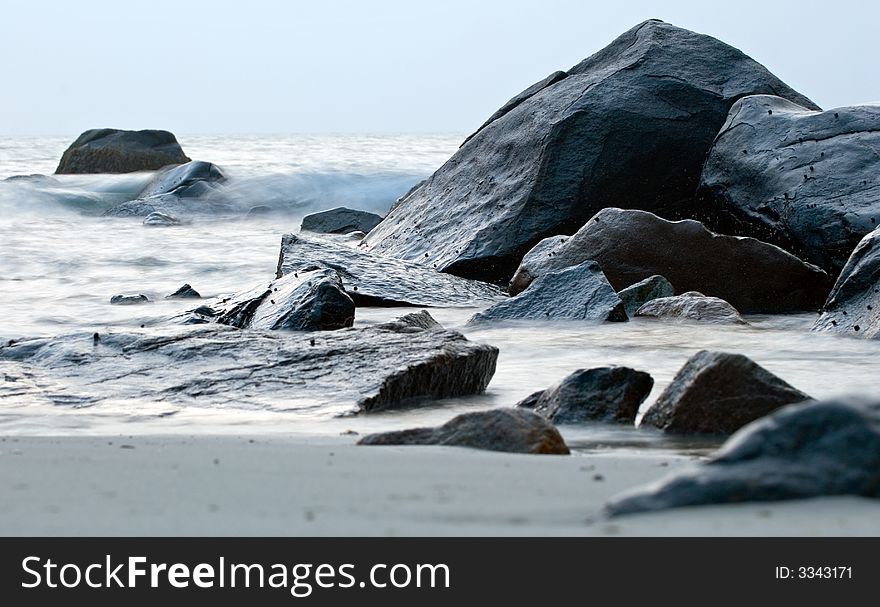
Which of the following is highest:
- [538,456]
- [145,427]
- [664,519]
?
[664,519]

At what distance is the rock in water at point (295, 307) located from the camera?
5.45 meters

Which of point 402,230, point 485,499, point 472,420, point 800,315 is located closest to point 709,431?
point 472,420

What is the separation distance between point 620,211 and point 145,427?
4308mm

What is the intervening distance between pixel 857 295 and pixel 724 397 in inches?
118

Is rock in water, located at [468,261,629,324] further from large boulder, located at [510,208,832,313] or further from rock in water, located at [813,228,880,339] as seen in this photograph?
rock in water, located at [813,228,880,339]

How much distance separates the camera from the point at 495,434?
8.80ft

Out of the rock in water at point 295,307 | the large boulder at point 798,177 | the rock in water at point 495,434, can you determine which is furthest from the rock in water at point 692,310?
the rock in water at point 495,434

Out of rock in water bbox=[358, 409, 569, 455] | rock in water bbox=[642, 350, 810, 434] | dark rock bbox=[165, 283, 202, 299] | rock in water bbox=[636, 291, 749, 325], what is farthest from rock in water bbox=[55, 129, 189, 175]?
rock in water bbox=[358, 409, 569, 455]

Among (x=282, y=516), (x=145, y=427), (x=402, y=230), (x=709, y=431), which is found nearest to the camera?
(x=282, y=516)

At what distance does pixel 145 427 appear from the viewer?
3.53 meters

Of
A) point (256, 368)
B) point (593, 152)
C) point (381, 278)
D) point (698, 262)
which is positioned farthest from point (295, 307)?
point (593, 152)

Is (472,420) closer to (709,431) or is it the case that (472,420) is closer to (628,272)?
(709,431)

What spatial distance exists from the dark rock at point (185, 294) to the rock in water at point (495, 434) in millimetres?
5939

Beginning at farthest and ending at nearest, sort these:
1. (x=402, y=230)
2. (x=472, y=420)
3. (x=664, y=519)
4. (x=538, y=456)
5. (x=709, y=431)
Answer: (x=402, y=230) → (x=709, y=431) → (x=472, y=420) → (x=538, y=456) → (x=664, y=519)
